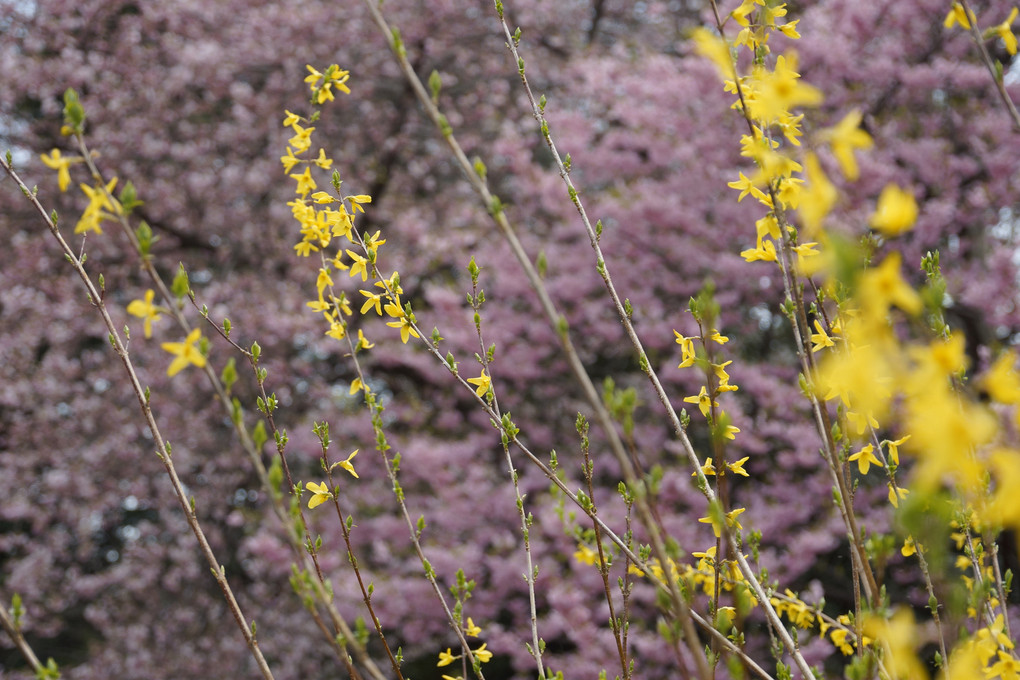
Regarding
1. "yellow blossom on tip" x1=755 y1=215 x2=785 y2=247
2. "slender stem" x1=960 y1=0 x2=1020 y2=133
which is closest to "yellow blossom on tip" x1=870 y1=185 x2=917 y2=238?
"yellow blossom on tip" x1=755 y1=215 x2=785 y2=247

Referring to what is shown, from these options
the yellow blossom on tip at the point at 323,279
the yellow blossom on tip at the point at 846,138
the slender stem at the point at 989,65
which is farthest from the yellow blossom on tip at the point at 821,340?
the yellow blossom on tip at the point at 323,279

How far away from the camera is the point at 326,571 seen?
5.84 meters

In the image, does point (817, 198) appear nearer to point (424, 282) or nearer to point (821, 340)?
point (821, 340)

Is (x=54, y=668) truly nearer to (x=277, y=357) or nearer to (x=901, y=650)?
(x=901, y=650)

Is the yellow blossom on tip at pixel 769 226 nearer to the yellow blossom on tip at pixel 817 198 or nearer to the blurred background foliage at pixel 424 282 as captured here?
the yellow blossom on tip at pixel 817 198

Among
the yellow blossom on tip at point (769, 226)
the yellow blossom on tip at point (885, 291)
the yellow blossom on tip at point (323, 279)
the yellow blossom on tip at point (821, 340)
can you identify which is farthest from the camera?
the yellow blossom on tip at point (323, 279)

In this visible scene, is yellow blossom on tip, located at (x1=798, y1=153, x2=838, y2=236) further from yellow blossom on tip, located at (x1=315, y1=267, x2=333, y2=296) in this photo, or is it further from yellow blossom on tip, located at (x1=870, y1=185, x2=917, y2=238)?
yellow blossom on tip, located at (x1=315, y1=267, x2=333, y2=296)

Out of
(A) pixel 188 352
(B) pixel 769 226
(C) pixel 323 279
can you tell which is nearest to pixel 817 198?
(B) pixel 769 226

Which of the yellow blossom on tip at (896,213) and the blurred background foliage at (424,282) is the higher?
the yellow blossom on tip at (896,213)

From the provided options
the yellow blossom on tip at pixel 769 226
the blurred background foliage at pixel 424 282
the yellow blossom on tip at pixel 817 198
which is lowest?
the blurred background foliage at pixel 424 282

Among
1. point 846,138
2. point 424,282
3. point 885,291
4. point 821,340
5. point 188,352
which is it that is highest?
point 846,138

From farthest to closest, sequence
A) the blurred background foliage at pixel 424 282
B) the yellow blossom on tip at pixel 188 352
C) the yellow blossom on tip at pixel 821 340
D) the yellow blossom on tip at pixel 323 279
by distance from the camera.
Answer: the blurred background foliage at pixel 424 282 → the yellow blossom on tip at pixel 323 279 → the yellow blossom on tip at pixel 821 340 → the yellow blossom on tip at pixel 188 352

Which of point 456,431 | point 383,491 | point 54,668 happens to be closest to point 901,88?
point 456,431

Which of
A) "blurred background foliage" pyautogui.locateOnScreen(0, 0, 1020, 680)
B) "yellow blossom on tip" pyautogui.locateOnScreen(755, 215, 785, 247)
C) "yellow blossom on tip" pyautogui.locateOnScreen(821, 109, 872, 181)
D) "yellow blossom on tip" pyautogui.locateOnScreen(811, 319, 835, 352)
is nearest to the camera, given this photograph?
"yellow blossom on tip" pyautogui.locateOnScreen(821, 109, 872, 181)
